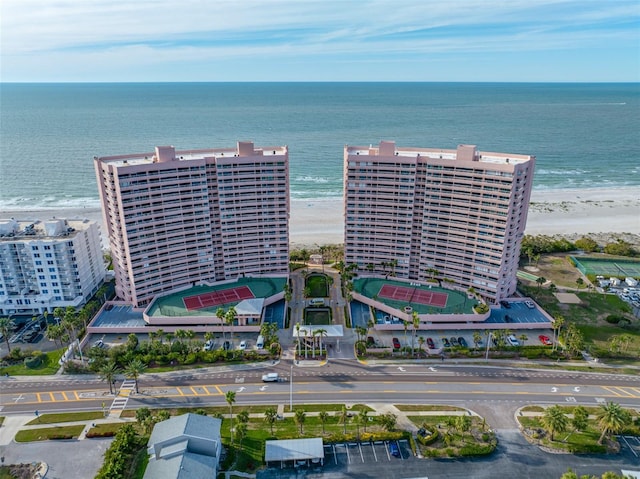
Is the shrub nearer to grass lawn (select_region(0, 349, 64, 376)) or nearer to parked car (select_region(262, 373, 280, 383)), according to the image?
grass lawn (select_region(0, 349, 64, 376))

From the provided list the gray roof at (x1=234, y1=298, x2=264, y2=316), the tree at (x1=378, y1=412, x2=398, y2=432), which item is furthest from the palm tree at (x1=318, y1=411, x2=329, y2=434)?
the gray roof at (x1=234, y1=298, x2=264, y2=316)

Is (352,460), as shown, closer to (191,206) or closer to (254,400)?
(254,400)

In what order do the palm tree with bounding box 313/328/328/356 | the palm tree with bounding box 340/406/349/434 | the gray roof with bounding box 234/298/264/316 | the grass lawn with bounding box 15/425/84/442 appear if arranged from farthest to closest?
1. the gray roof with bounding box 234/298/264/316
2. the palm tree with bounding box 313/328/328/356
3. the palm tree with bounding box 340/406/349/434
4. the grass lawn with bounding box 15/425/84/442

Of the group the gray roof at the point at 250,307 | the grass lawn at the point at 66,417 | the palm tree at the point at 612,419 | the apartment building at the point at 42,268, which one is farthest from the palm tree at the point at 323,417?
the apartment building at the point at 42,268

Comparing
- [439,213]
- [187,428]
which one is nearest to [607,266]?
[439,213]

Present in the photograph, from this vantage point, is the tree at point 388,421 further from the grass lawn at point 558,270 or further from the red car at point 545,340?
the grass lawn at point 558,270

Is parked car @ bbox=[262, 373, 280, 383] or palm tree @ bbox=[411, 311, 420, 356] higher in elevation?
palm tree @ bbox=[411, 311, 420, 356]
